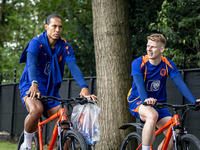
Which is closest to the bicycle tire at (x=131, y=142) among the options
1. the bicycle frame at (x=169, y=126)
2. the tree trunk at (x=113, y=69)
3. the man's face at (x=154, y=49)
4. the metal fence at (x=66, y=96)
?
the bicycle frame at (x=169, y=126)

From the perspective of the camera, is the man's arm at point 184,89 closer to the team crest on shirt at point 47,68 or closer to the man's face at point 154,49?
the man's face at point 154,49

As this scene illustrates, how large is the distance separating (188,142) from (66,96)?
5.95m

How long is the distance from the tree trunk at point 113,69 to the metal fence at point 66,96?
4.80ft

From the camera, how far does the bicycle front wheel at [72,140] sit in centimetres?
342

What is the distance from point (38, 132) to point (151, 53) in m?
1.92

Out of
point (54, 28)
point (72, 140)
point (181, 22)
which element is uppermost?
point (181, 22)

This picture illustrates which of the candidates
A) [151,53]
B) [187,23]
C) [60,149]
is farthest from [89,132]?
[187,23]

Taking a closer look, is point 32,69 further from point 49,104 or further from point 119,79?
point 119,79

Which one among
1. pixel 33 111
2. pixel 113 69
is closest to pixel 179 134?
pixel 33 111

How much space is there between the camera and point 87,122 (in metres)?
3.74

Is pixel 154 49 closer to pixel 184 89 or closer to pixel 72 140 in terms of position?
pixel 184 89

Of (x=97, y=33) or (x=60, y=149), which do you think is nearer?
(x=60, y=149)

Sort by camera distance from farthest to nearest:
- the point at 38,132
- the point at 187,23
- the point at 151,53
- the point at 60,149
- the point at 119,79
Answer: the point at 187,23, the point at 119,79, the point at 38,132, the point at 151,53, the point at 60,149

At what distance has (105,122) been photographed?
5230mm
